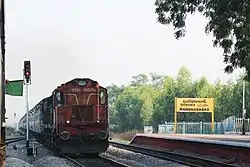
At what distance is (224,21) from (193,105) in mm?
43177

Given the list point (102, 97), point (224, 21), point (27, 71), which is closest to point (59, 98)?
point (102, 97)

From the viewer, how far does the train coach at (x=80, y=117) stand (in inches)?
966

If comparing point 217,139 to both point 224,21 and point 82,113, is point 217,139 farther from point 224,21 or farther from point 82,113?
point 224,21

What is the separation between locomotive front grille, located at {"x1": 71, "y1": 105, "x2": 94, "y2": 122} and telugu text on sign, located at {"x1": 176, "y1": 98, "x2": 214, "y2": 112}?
33.9 metres

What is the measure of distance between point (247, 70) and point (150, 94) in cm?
8416

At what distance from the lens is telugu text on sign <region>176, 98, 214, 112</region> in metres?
58.6

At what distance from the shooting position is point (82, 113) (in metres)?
25.0

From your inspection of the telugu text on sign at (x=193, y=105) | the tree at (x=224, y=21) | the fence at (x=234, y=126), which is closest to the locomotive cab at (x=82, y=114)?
the tree at (x=224, y=21)

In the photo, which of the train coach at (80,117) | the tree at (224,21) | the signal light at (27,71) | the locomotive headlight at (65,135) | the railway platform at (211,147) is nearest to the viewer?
the tree at (224,21)

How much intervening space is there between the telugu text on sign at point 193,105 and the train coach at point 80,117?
110 feet

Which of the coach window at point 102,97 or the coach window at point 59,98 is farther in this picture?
the coach window at point 102,97

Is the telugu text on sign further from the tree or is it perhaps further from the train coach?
the tree

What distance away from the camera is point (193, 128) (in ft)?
206

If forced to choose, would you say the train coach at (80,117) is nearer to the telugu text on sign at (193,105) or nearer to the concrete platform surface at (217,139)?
the concrete platform surface at (217,139)
